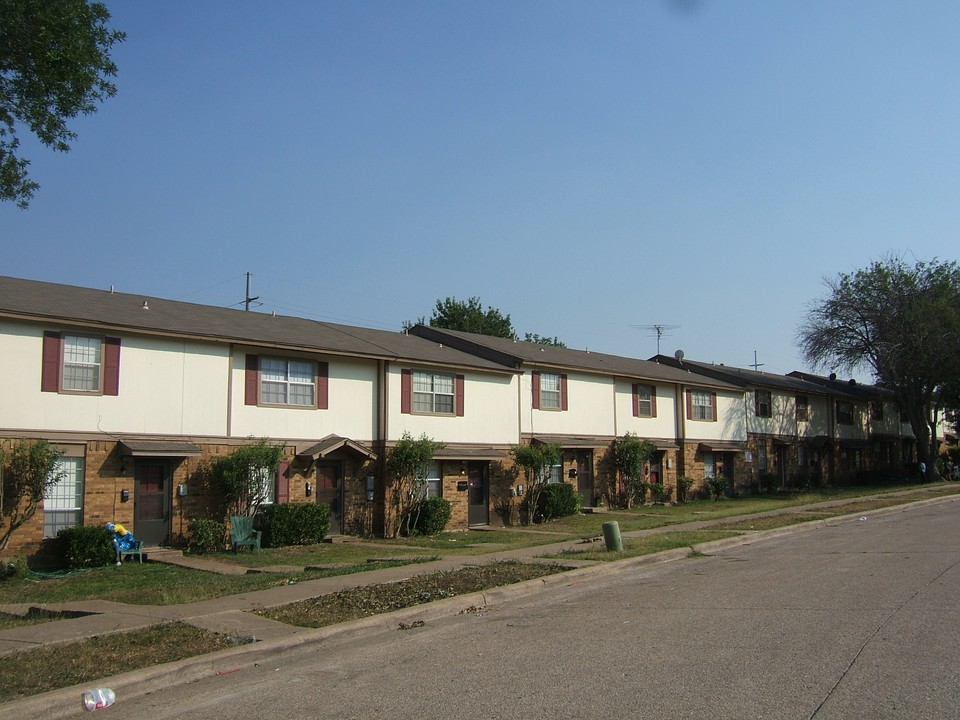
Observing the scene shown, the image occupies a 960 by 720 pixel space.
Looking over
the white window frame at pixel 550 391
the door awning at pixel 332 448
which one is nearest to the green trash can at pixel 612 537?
the door awning at pixel 332 448

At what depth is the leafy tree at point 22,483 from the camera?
1805cm

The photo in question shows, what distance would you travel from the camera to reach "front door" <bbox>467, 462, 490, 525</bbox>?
2794 cm

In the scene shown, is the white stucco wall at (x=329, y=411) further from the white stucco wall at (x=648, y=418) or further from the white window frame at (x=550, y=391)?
the white stucco wall at (x=648, y=418)

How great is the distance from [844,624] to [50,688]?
7892 mm

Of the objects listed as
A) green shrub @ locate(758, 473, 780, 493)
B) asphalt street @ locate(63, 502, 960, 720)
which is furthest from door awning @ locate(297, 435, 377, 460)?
green shrub @ locate(758, 473, 780, 493)

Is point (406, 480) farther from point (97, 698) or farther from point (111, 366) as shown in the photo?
point (97, 698)

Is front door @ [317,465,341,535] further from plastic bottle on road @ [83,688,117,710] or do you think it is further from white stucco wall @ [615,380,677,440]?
plastic bottle on road @ [83,688,117,710]

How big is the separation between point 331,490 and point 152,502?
5265mm

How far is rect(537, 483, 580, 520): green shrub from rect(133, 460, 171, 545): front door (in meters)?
12.9

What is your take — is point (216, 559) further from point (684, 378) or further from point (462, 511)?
point (684, 378)

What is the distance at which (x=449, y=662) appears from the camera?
28.3 ft

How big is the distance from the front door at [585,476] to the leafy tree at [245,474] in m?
13.1

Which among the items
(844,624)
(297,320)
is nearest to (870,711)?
(844,624)

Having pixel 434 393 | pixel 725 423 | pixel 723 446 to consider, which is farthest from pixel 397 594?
pixel 725 423
